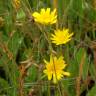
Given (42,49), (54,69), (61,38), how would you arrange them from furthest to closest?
1. (42,49)
2. (61,38)
3. (54,69)

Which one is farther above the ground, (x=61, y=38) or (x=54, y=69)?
(x=61, y=38)

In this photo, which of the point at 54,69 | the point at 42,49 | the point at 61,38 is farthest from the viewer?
the point at 42,49

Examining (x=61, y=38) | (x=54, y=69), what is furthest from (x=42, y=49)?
(x=54, y=69)

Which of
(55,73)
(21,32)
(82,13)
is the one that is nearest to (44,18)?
(55,73)

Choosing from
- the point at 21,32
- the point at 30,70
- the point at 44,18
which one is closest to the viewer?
the point at 44,18

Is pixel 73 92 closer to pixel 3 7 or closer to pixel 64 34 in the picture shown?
pixel 64 34

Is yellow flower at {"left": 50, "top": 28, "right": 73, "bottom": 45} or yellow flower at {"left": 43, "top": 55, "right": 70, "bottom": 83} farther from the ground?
yellow flower at {"left": 50, "top": 28, "right": 73, "bottom": 45}

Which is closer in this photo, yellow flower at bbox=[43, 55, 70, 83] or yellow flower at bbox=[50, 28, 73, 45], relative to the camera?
yellow flower at bbox=[43, 55, 70, 83]

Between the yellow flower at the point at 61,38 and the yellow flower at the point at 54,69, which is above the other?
the yellow flower at the point at 61,38

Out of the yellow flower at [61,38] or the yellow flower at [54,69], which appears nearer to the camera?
the yellow flower at [54,69]

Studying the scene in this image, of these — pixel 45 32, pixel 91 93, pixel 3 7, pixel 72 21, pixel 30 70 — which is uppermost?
pixel 3 7

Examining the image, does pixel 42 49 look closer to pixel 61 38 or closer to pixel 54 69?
pixel 61 38
